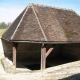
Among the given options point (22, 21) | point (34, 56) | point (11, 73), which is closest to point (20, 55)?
point (34, 56)

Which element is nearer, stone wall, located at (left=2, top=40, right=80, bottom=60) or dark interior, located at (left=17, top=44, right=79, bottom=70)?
dark interior, located at (left=17, top=44, right=79, bottom=70)

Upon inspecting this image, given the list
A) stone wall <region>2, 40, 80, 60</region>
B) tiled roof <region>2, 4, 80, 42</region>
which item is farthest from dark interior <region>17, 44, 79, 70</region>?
tiled roof <region>2, 4, 80, 42</region>

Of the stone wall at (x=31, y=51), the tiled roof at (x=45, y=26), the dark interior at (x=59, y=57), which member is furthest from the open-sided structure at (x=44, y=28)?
the dark interior at (x=59, y=57)

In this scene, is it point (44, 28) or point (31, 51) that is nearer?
point (44, 28)

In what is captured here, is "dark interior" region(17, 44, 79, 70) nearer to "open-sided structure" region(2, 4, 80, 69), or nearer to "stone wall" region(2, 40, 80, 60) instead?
"stone wall" region(2, 40, 80, 60)

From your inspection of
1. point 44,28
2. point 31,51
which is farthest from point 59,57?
point 44,28

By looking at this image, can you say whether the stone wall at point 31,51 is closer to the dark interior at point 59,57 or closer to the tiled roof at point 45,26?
the dark interior at point 59,57

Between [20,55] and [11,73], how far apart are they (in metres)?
7.35

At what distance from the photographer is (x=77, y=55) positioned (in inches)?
744

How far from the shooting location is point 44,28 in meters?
14.9

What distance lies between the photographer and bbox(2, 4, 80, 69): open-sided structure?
1359 cm

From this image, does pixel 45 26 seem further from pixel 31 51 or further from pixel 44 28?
pixel 31 51

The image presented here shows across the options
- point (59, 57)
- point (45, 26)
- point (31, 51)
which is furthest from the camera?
point (59, 57)

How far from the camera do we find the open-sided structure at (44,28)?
44.6ft
